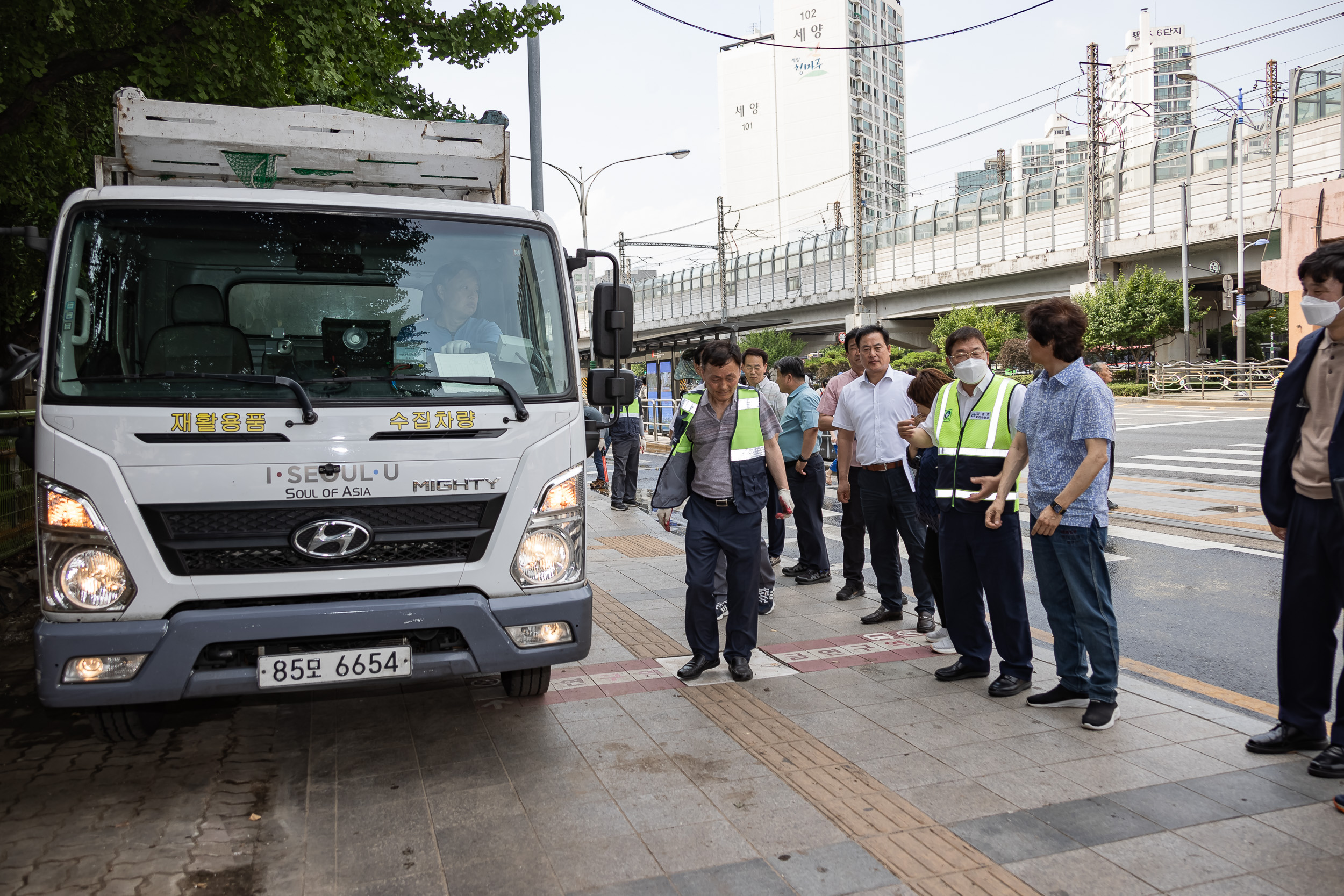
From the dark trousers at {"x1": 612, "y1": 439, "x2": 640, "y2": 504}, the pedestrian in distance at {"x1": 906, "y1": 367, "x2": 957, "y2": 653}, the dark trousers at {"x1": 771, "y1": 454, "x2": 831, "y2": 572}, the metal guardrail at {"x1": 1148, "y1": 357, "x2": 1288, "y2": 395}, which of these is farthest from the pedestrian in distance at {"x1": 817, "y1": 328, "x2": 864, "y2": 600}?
the metal guardrail at {"x1": 1148, "y1": 357, "x2": 1288, "y2": 395}

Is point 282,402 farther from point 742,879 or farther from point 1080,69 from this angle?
point 1080,69

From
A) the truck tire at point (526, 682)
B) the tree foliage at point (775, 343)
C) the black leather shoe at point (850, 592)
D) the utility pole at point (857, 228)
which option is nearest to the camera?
the truck tire at point (526, 682)

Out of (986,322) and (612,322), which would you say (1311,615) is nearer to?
(612,322)

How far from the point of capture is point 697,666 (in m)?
5.41

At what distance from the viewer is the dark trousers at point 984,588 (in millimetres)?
5008

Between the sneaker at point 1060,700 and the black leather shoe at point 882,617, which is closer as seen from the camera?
the sneaker at point 1060,700

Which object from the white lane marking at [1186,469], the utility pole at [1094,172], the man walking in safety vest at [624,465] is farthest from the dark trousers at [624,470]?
the utility pole at [1094,172]

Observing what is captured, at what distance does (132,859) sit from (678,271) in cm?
6849

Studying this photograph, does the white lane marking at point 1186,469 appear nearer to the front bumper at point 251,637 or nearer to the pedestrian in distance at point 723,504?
the pedestrian in distance at point 723,504

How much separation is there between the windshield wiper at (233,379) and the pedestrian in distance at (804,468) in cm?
424

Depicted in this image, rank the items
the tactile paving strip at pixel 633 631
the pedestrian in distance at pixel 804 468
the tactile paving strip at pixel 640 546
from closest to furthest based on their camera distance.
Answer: the tactile paving strip at pixel 633 631 → the pedestrian in distance at pixel 804 468 → the tactile paving strip at pixel 640 546

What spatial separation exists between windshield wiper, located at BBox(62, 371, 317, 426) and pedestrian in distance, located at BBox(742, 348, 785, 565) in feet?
13.4

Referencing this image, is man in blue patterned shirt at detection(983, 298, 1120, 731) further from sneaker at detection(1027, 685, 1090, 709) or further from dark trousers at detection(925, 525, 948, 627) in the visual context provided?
dark trousers at detection(925, 525, 948, 627)

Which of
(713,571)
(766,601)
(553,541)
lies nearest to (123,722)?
(553,541)
